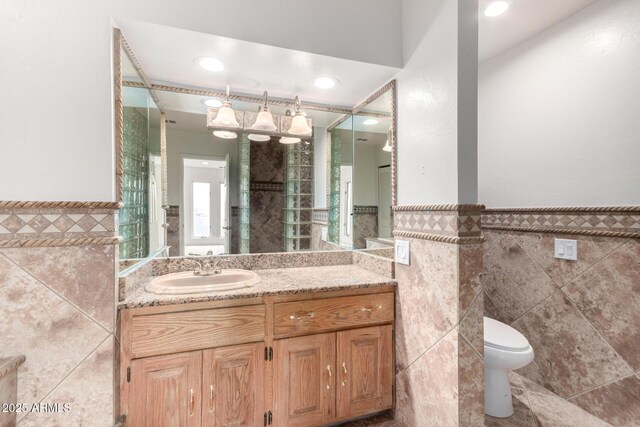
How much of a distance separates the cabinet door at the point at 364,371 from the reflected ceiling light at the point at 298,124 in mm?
1398

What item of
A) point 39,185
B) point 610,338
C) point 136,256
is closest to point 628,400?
point 610,338

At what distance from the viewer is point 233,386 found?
138 cm

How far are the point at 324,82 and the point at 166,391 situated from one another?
192 cm

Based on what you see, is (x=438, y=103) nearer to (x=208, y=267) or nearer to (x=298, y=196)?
(x=298, y=196)

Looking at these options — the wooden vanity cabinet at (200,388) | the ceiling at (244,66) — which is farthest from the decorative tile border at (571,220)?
the wooden vanity cabinet at (200,388)

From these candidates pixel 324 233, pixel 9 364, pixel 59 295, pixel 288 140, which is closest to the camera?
pixel 9 364

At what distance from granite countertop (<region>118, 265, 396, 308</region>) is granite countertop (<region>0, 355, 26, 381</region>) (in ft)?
1.18

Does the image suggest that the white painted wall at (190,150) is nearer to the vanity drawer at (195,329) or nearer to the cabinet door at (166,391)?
the vanity drawer at (195,329)

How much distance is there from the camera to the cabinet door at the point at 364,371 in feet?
5.10

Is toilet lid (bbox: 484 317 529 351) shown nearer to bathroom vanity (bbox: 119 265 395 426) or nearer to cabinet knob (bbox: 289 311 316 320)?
bathroom vanity (bbox: 119 265 395 426)

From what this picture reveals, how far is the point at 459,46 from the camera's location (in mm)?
1261

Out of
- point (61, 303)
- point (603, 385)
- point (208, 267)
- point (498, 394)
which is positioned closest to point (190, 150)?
point (208, 267)

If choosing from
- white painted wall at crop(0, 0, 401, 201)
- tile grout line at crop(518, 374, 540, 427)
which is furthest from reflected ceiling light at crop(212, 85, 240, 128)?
tile grout line at crop(518, 374, 540, 427)

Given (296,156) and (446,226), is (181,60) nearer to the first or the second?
(296,156)
